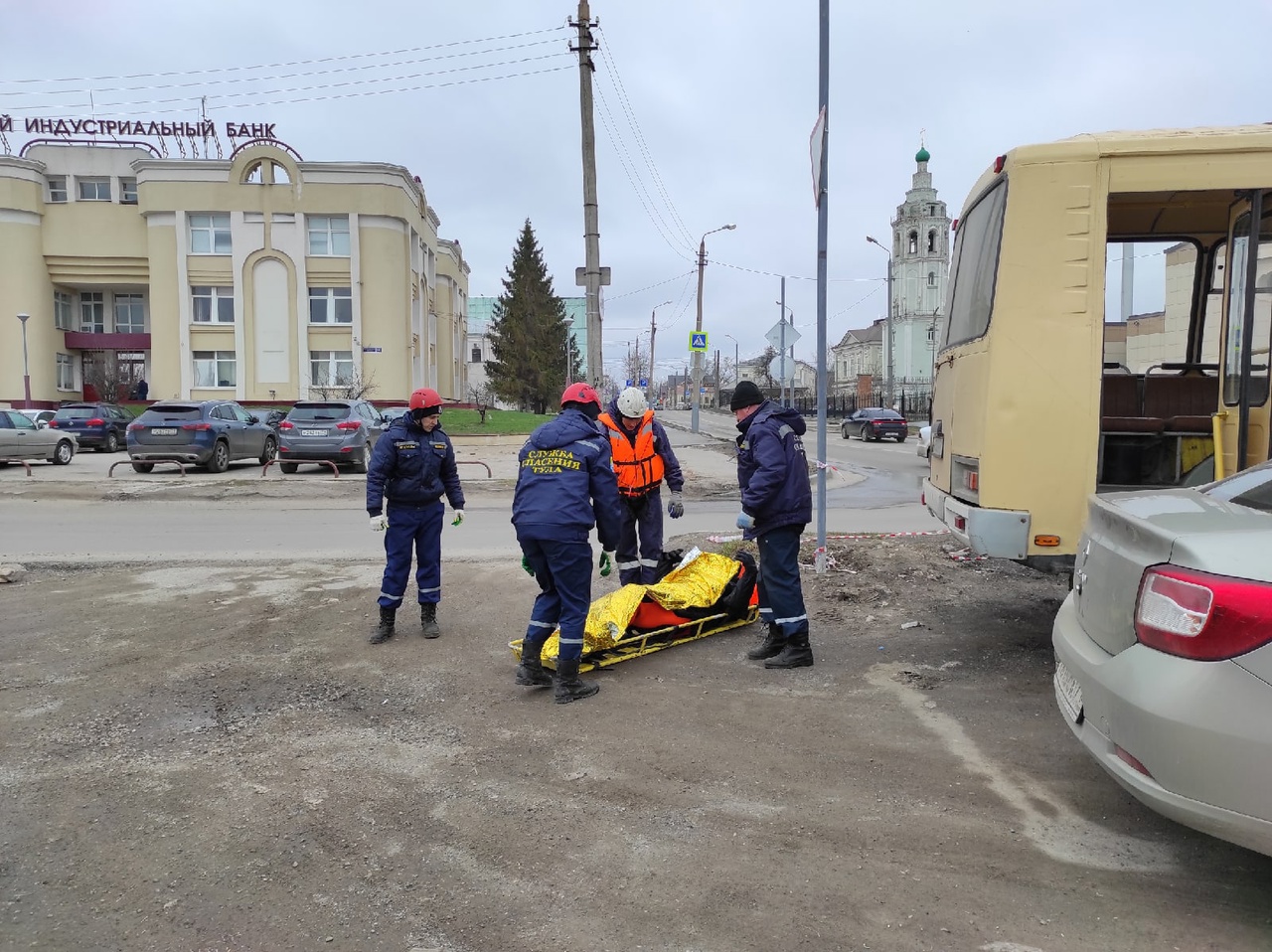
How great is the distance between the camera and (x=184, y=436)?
17.8m

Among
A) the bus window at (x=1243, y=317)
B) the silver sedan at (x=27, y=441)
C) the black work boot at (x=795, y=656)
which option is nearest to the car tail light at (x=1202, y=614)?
the black work boot at (x=795, y=656)

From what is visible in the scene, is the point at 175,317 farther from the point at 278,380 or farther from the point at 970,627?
the point at 970,627

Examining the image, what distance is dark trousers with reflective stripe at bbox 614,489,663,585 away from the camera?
6832mm

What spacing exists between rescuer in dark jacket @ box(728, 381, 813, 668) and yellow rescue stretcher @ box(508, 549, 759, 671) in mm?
566

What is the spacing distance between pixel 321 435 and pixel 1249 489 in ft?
56.2

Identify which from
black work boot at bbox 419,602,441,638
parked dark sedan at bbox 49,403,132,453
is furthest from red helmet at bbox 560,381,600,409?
parked dark sedan at bbox 49,403,132,453

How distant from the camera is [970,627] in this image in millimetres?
6285

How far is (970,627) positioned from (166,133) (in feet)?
163

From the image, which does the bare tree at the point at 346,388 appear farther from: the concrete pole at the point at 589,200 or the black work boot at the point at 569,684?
the black work boot at the point at 569,684

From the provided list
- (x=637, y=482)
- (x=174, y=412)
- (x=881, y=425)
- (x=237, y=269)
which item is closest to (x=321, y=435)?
(x=174, y=412)

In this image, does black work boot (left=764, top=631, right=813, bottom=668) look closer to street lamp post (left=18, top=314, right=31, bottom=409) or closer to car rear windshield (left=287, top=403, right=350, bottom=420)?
car rear windshield (left=287, top=403, right=350, bottom=420)

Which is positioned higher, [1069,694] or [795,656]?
[1069,694]

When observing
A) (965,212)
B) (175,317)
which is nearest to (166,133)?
(175,317)

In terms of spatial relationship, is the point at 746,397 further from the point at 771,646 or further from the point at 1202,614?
the point at 1202,614
